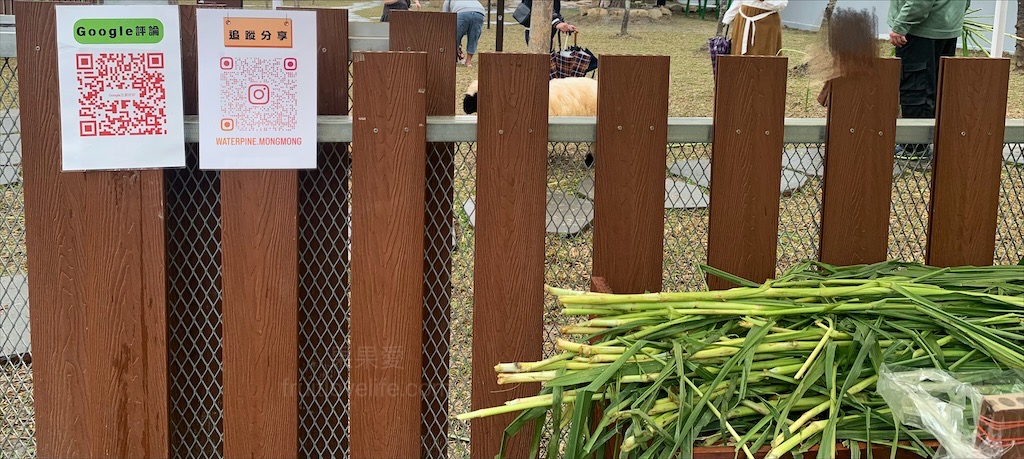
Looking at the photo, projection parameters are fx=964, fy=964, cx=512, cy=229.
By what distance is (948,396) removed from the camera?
2.05m

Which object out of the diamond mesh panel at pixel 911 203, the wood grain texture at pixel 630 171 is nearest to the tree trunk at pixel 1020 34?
the diamond mesh panel at pixel 911 203

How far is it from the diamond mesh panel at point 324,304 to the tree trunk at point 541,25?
27.2ft

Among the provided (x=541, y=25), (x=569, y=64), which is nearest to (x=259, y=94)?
(x=569, y=64)

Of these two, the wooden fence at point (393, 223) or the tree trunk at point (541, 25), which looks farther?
the tree trunk at point (541, 25)

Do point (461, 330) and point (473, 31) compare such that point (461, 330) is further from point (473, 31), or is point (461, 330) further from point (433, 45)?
point (473, 31)

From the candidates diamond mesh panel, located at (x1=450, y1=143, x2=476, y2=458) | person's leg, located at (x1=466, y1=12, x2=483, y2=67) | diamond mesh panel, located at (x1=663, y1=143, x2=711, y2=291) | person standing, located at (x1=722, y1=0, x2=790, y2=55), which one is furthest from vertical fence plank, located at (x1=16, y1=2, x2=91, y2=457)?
person's leg, located at (x1=466, y1=12, x2=483, y2=67)

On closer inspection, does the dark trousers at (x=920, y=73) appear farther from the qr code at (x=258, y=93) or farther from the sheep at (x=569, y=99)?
the qr code at (x=258, y=93)

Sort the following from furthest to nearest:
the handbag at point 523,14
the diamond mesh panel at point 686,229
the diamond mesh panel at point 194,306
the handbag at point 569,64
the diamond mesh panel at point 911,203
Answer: the handbag at point 523,14 → the handbag at point 569,64 → the diamond mesh panel at point 686,229 → the diamond mesh panel at point 911,203 → the diamond mesh panel at point 194,306

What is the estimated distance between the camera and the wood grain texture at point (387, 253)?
2.43 m

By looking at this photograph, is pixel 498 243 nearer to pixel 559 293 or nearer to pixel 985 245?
pixel 559 293

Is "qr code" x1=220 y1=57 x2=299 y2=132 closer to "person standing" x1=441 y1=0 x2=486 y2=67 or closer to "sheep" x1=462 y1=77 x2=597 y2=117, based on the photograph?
"sheep" x1=462 y1=77 x2=597 y2=117

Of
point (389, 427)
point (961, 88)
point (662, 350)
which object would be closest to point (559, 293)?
point (662, 350)

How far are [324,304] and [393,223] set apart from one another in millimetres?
390

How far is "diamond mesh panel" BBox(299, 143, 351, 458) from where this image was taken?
8.56ft
